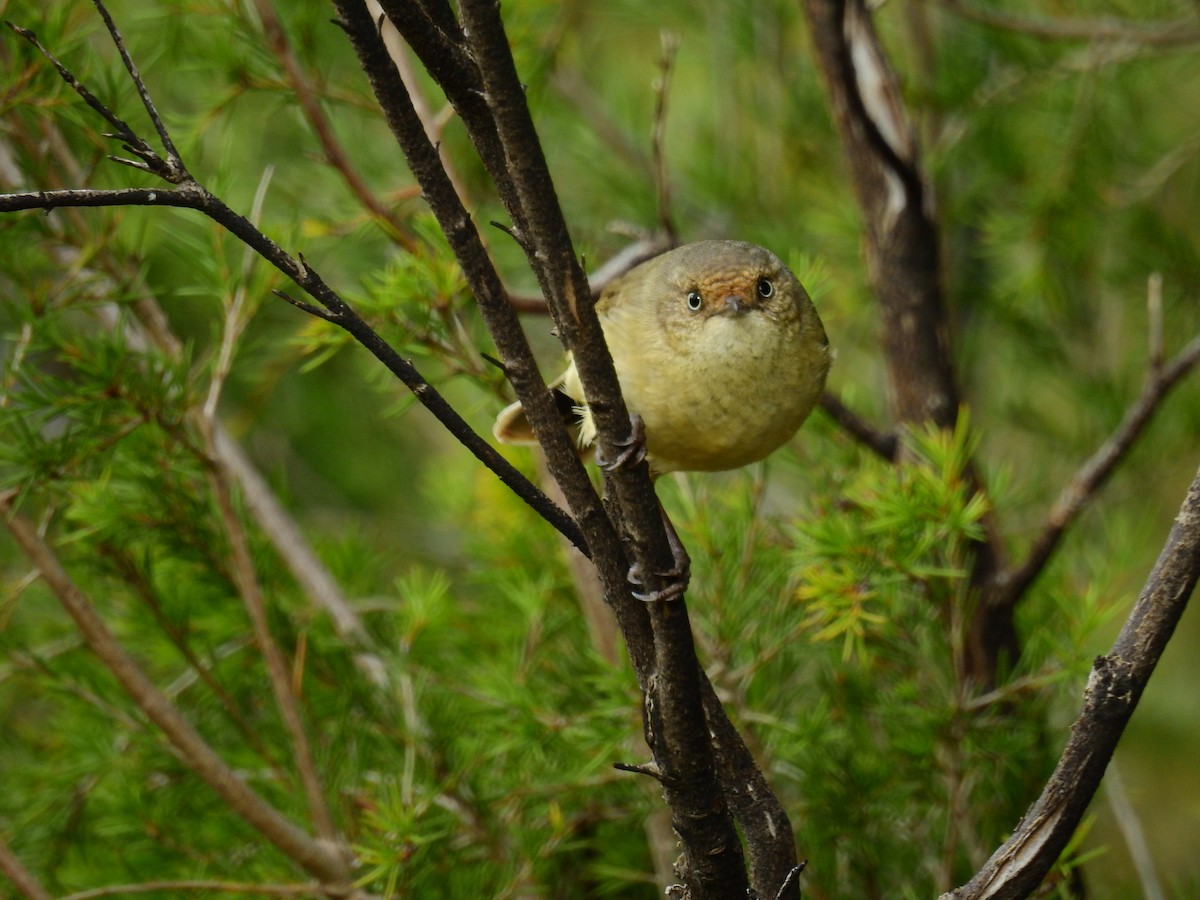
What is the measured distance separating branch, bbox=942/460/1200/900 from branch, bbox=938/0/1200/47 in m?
1.77

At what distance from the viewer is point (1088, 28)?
2.87 meters

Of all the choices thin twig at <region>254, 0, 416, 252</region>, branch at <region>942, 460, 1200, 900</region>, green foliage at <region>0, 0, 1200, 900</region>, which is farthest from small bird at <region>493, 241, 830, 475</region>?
branch at <region>942, 460, 1200, 900</region>

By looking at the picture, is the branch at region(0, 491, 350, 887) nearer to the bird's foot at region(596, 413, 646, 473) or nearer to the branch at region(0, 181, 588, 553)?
the branch at region(0, 181, 588, 553)

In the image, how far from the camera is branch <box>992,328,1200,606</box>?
2.26 m

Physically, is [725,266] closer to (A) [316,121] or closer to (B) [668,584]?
(A) [316,121]

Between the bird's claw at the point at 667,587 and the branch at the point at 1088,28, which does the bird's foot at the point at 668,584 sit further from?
the branch at the point at 1088,28

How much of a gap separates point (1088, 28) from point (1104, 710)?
6.49 feet

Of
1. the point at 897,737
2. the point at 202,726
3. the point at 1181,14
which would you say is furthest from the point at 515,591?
the point at 1181,14

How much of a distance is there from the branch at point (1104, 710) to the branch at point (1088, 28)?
1.77 metres

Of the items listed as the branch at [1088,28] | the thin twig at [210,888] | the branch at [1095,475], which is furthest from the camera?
the branch at [1088,28]

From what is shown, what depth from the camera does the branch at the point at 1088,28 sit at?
279 centimetres

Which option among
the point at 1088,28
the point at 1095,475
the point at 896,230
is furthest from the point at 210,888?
the point at 1088,28

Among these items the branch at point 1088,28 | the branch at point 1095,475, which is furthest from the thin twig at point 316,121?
the branch at point 1088,28

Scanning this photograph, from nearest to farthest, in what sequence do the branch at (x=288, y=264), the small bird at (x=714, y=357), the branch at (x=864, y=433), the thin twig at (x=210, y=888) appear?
the branch at (x=288, y=264) → the thin twig at (x=210, y=888) → the small bird at (x=714, y=357) → the branch at (x=864, y=433)
